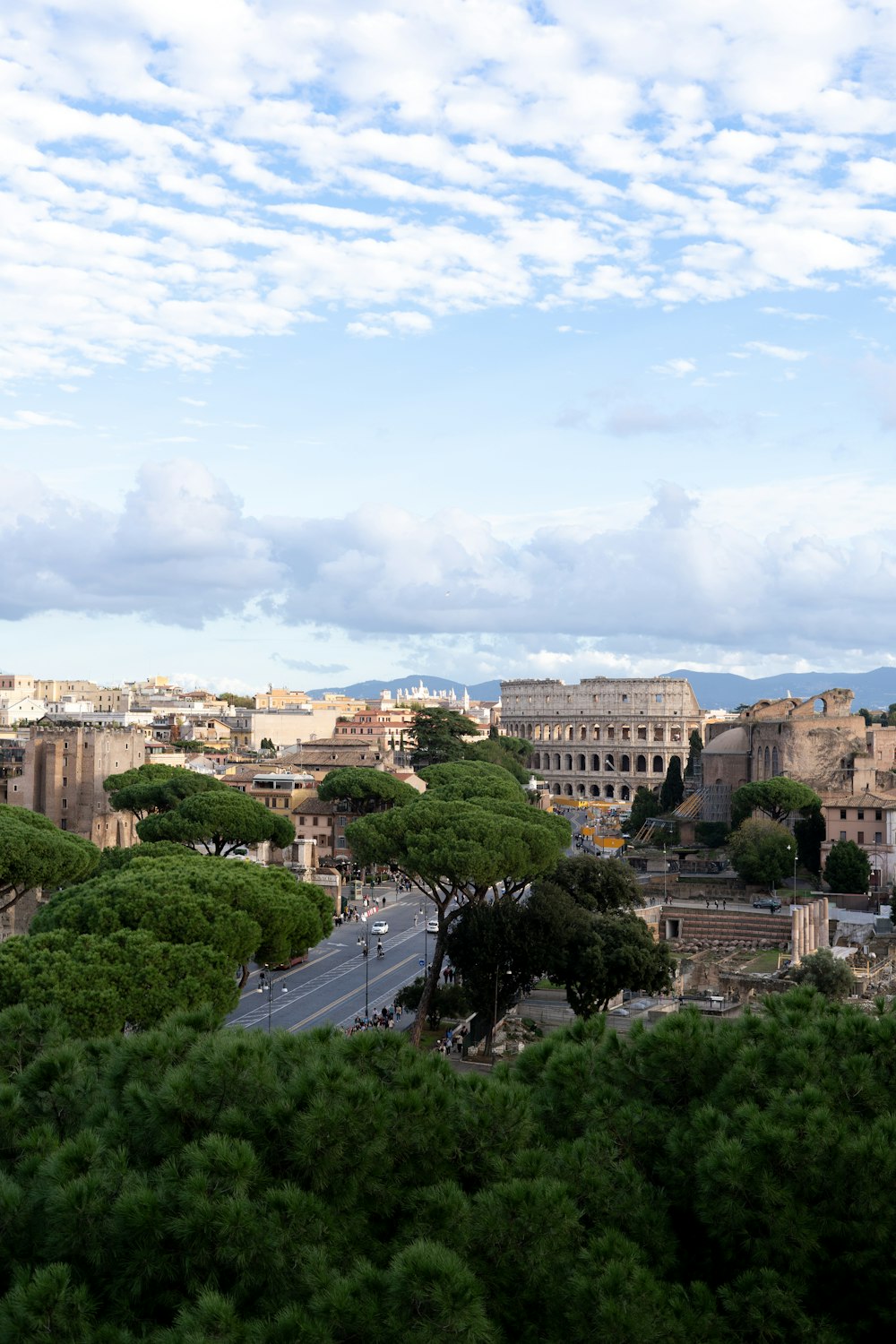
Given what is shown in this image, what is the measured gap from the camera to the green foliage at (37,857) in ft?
109

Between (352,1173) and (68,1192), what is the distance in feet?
6.62

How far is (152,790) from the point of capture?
178 ft

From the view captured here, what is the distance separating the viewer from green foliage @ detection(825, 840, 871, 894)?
48.7 meters

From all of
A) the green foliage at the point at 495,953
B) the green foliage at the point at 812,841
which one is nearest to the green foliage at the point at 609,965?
the green foliage at the point at 495,953

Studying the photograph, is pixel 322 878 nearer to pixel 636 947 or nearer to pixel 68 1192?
pixel 636 947

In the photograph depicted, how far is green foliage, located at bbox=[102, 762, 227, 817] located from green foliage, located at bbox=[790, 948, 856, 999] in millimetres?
25027

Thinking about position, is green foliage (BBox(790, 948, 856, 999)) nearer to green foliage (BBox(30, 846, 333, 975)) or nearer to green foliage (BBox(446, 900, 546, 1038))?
green foliage (BBox(446, 900, 546, 1038))

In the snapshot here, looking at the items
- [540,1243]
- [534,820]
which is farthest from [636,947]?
[540,1243]

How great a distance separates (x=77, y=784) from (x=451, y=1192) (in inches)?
2093

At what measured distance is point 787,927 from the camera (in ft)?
141

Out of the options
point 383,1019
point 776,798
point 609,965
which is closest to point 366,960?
point 383,1019

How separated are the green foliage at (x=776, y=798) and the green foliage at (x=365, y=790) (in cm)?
1416

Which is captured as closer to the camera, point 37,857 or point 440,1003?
point 440,1003

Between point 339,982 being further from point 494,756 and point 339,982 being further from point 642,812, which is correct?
point 494,756
